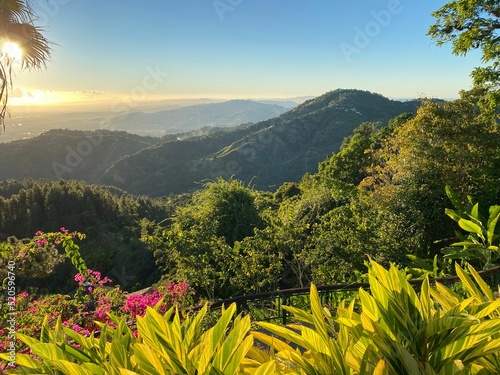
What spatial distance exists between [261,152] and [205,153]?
2368 cm

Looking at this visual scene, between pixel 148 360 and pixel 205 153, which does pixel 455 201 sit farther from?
pixel 205 153

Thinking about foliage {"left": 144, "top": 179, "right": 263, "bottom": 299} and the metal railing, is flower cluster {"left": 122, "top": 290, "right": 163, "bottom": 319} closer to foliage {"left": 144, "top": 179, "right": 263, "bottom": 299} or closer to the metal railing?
the metal railing

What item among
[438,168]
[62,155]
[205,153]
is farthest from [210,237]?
[62,155]

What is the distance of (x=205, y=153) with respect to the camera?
132 metres

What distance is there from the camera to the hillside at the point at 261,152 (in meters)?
110

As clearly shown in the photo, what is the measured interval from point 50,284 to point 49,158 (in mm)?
103511

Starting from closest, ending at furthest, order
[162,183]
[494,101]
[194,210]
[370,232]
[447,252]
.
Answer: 1. [447,252]
2. [370,232]
3. [494,101]
4. [194,210]
5. [162,183]

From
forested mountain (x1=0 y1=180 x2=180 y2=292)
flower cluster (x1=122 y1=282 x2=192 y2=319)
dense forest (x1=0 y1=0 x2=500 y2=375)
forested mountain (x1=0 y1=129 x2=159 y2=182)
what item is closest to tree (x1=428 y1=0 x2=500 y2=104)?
dense forest (x1=0 y1=0 x2=500 y2=375)

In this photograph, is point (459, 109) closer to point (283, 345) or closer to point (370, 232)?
point (370, 232)

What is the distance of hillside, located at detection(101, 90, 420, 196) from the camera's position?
10994cm

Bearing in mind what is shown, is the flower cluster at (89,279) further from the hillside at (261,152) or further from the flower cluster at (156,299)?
the hillside at (261,152)

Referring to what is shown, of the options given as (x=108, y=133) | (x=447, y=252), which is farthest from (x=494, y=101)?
(x=108, y=133)

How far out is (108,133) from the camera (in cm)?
15938

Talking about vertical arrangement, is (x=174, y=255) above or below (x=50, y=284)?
above
